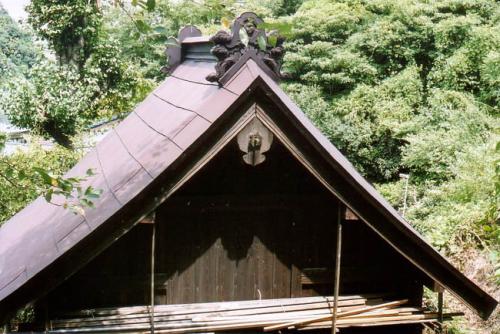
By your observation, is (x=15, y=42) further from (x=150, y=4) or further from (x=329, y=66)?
(x=150, y=4)

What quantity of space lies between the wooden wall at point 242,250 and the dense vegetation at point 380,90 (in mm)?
6309

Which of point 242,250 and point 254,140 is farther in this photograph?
point 242,250

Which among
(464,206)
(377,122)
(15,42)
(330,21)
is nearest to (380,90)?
(377,122)

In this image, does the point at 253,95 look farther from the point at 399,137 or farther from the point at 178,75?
the point at 399,137

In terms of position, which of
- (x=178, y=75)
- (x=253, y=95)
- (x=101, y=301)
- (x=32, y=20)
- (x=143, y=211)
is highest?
(x=32, y=20)

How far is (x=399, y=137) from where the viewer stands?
18.3 metres

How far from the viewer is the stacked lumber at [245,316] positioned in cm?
321

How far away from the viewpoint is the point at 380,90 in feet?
65.3

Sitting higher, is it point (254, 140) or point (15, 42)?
point (15, 42)

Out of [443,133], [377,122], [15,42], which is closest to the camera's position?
[443,133]

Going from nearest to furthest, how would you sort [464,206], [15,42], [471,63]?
[464,206], [471,63], [15,42]

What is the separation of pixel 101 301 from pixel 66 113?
13.3m

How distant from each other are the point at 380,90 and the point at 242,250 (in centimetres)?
1758

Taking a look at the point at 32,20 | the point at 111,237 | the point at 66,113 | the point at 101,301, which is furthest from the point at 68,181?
the point at 32,20
